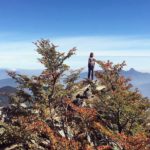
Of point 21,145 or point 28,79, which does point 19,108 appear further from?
point 21,145

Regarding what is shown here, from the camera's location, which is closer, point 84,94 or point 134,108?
point 134,108

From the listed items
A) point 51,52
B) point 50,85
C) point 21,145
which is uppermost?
point 51,52

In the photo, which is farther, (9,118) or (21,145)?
(9,118)

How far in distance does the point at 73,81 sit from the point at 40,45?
563 cm

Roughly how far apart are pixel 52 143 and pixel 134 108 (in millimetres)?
8024

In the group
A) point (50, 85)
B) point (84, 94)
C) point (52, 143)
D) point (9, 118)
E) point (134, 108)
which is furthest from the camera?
point (84, 94)

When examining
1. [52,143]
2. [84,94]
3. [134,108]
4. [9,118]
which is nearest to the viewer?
[52,143]

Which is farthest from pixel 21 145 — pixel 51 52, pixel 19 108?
pixel 51 52

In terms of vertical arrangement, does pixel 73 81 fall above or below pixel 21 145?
above

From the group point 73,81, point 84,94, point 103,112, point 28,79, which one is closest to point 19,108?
point 28,79

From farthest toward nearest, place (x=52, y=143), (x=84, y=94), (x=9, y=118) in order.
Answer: (x=84, y=94) < (x=9, y=118) < (x=52, y=143)

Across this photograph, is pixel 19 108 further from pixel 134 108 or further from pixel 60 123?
pixel 134 108

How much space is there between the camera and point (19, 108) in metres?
31.6

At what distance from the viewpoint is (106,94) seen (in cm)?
3100
